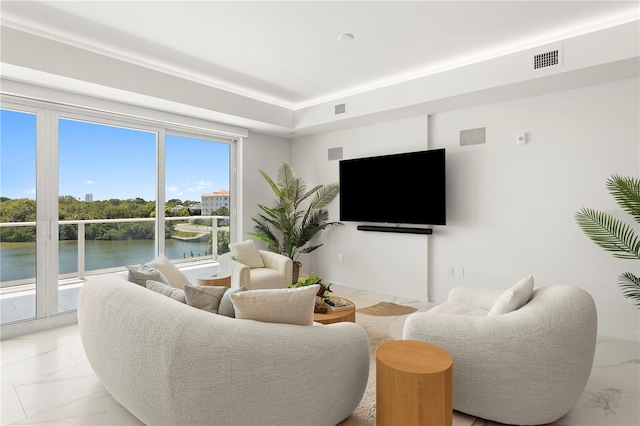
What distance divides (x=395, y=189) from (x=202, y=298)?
3345 millimetres

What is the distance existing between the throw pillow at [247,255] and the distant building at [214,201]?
3.18 ft

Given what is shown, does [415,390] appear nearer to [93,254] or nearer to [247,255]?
[247,255]

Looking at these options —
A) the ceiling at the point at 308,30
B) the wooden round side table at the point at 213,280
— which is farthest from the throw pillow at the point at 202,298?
the ceiling at the point at 308,30

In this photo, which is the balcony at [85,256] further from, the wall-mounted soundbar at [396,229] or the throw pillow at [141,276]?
the wall-mounted soundbar at [396,229]

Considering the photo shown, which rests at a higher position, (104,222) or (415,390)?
(104,222)

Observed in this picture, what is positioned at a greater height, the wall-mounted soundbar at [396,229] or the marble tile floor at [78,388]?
the wall-mounted soundbar at [396,229]

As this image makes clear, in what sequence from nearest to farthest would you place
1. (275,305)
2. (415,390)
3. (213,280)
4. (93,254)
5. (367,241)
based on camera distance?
(415,390), (275,305), (213,280), (93,254), (367,241)

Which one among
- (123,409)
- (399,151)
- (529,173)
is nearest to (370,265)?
(399,151)

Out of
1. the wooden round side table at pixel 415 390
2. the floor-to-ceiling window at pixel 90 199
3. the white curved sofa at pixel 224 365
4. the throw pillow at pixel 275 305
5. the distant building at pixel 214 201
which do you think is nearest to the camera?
the white curved sofa at pixel 224 365

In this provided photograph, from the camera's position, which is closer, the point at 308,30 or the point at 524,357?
the point at 524,357

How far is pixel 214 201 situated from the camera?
539cm

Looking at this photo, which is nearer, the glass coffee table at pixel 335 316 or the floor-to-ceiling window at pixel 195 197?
the glass coffee table at pixel 335 316

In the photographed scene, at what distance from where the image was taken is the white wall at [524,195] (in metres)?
3.48

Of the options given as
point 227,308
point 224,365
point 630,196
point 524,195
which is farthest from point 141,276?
point 524,195
